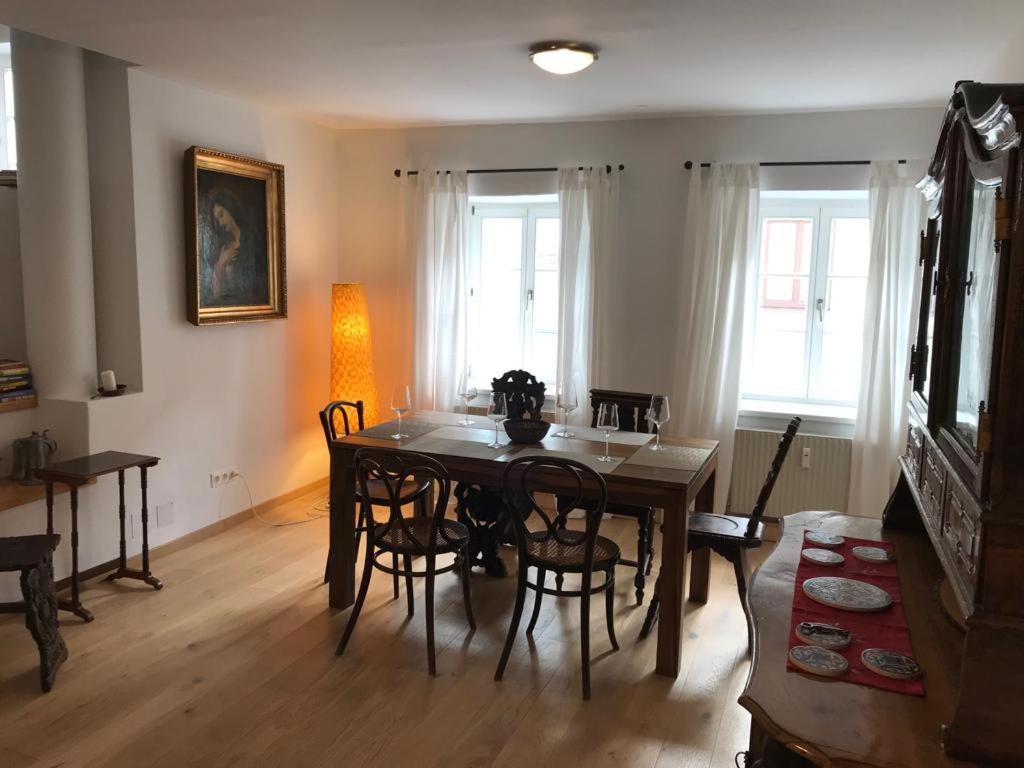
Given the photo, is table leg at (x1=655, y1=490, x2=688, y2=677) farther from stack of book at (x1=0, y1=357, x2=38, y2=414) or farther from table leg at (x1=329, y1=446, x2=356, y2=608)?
stack of book at (x1=0, y1=357, x2=38, y2=414)

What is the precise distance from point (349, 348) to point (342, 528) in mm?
1694

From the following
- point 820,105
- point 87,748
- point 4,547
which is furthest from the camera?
point 820,105

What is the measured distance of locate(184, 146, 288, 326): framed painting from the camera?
4.16 meters

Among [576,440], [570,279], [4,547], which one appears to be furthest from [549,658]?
[570,279]

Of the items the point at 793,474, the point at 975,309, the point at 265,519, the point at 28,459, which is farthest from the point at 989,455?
the point at 265,519

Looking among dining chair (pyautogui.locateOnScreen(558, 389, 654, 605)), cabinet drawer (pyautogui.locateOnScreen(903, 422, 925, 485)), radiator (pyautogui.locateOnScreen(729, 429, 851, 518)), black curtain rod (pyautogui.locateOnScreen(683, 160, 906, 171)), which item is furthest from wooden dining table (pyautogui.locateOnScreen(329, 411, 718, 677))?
black curtain rod (pyautogui.locateOnScreen(683, 160, 906, 171))

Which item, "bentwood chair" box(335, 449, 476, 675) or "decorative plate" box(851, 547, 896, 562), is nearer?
"decorative plate" box(851, 547, 896, 562)

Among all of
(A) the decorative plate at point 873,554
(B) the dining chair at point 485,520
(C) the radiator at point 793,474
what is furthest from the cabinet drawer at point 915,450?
(C) the radiator at point 793,474

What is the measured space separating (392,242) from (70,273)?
82.3 inches

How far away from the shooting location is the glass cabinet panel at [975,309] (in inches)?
56.9

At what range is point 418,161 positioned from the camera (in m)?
5.20

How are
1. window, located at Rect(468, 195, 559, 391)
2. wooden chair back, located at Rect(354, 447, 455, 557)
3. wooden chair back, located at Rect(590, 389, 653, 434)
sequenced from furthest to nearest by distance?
window, located at Rect(468, 195, 559, 391)
wooden chair back, located at Rect(590, 389, 653, 434)
wooden chair back, located at Rect(354, 447, 455, 557)

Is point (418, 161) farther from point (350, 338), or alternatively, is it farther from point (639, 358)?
point (639, 358)

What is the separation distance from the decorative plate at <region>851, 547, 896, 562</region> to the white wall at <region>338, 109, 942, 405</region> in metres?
2.61
